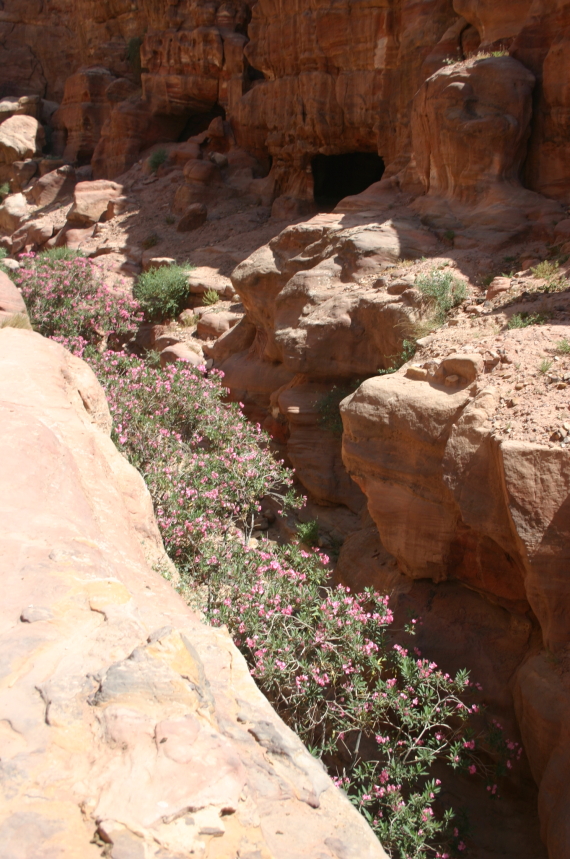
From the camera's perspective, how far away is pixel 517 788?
4.67 meters

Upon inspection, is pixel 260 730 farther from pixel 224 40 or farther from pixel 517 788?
pixel 224 40

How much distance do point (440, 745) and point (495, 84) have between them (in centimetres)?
783

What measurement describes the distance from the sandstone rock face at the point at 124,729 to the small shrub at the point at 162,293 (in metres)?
9.36

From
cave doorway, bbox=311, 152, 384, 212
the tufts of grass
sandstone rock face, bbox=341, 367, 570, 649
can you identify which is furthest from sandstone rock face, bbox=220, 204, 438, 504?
cave doorway, bbox=311, 152, 384, 212

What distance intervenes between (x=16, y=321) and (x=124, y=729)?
543 centimetres

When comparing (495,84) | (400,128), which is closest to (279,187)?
(400,128)

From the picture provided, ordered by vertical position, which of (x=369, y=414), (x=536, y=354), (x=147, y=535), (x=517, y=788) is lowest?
(x=517, y=788)

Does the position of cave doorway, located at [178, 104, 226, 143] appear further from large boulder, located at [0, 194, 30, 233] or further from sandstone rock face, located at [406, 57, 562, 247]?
sandstone rock face, located at [406, 57, 562, 247]

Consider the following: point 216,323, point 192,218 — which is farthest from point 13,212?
point 216,323

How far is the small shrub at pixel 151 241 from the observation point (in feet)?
48.6

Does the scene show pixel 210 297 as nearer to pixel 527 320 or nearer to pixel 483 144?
pixel 483 144

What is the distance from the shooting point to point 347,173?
1600cm

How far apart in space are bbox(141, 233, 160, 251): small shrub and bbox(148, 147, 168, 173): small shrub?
3014mm

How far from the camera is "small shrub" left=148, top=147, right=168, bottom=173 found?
664 inches
